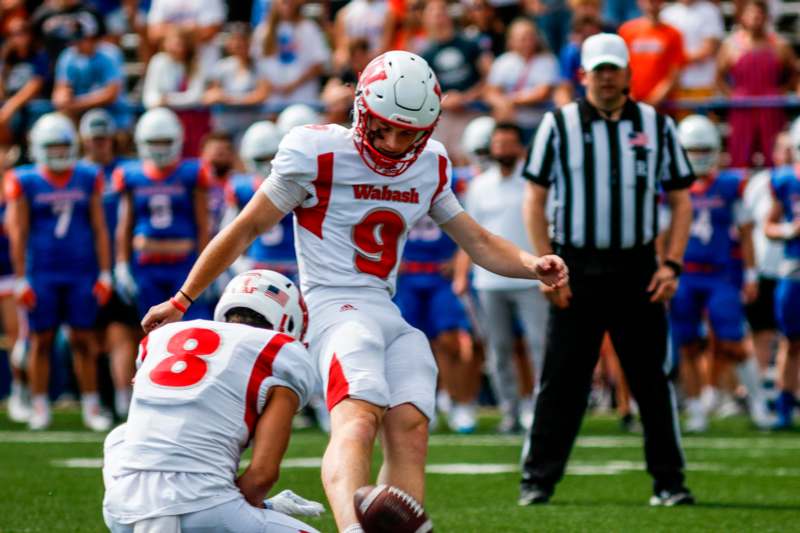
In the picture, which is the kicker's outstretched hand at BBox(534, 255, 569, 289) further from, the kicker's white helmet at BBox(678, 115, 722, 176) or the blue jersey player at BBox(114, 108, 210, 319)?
the blue jersey player at BBox(114, 108, 210, 319)

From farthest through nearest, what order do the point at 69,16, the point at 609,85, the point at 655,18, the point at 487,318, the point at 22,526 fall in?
the point at 69,16
the point at 655,18
the point at 487,318
the point at 609,85
the point at 22,526

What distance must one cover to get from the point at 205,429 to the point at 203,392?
104 millimetres

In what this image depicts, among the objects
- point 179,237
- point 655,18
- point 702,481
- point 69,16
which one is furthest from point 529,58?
point 702,481

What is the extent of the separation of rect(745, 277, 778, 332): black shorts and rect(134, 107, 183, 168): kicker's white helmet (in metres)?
4.55

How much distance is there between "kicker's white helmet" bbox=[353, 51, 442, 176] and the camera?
4684 mm

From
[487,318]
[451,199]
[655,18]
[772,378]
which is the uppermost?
[655,18]

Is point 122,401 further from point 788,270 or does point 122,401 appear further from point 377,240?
point 377,240

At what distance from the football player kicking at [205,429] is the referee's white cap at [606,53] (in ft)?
9.05

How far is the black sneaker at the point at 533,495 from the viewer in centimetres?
673

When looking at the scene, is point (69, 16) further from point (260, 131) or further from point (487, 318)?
point (487, 318)

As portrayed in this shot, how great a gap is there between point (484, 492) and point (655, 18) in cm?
605

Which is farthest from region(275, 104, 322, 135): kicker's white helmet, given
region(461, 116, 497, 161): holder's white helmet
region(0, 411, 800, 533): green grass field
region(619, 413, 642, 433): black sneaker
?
region(619, 413, 642, 433): black sneaker

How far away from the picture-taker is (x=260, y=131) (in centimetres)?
1116

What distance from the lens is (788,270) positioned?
1080 centimetres
